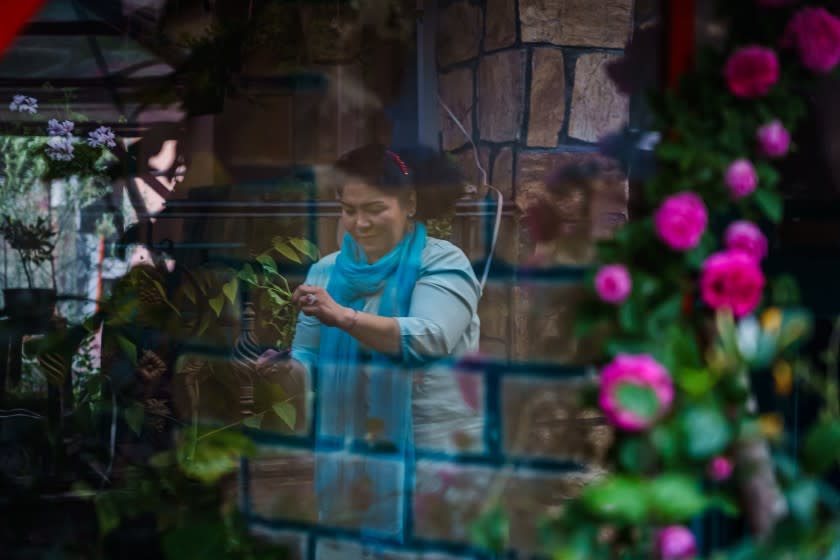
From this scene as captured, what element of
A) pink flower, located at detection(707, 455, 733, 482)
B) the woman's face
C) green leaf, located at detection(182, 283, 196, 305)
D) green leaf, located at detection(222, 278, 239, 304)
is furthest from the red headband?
pink flower, located at detection(707, 455, 733, 482)

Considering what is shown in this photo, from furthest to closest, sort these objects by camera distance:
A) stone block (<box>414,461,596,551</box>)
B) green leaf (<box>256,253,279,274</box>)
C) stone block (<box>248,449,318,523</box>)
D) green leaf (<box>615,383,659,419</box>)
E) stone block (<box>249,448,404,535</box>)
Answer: green leaf (<box>256,253,279,274</box>) < stone block (<box>249,448,404,535</box>) < stone block (<box>248,449,318,523</box>) < stone block (<box>414,461,596,551</box>) < green leaf (<box>615,383,659,419</box>)

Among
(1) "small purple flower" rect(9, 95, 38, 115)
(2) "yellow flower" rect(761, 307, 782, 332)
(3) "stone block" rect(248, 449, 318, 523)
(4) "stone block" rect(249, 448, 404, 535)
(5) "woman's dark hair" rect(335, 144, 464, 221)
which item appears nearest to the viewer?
(2) "yellow flower" rect(761, 307, 782, 332)

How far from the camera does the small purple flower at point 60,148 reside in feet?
10.4

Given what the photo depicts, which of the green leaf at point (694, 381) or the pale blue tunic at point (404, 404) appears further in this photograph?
the pale blue tunic at point (404, 404)

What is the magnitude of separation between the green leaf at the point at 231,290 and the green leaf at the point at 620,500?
1.85 metres

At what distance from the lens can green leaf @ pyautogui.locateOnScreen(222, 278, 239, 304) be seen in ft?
9.84

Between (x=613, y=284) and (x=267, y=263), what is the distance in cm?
184

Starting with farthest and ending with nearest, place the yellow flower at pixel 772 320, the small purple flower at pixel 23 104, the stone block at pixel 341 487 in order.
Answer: the small purple flower at pixel 23 104, the stone block at pixel 341 487, the yellow flower at pixel 772 320

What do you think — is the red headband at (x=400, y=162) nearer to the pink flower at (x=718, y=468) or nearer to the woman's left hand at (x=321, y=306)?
the woman's left hand at (x=321, y=306)

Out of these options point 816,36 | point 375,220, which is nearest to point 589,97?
point 375,220

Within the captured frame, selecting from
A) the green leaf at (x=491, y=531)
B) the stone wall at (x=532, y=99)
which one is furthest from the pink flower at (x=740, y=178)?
the stone wall at (x=532, y=99)

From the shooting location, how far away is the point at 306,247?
300 centimetres

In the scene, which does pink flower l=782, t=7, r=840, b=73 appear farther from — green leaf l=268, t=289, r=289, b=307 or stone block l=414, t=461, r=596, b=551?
green leaf l=268, t=289, r=289, b=307

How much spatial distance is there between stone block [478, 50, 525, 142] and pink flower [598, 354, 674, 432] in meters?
1.69
